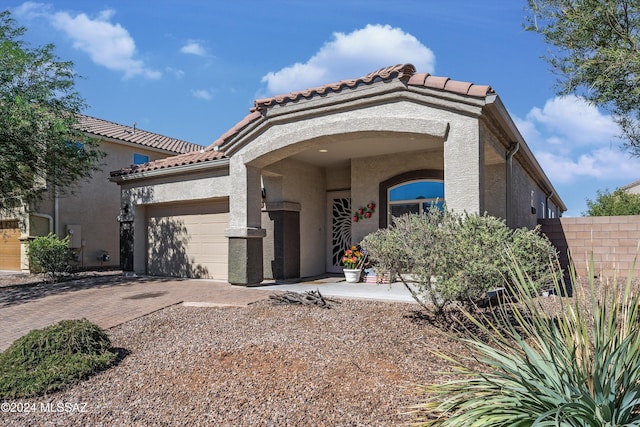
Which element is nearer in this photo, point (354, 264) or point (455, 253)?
point (455, 253)

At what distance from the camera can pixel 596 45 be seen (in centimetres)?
649

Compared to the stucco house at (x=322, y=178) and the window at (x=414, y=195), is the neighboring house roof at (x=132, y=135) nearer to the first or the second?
the stucco house at (x=322, y=178)

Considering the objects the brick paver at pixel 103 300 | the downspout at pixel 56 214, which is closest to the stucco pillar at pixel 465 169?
the brick paver at pixel 103 300

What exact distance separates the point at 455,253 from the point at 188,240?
34.2 ft

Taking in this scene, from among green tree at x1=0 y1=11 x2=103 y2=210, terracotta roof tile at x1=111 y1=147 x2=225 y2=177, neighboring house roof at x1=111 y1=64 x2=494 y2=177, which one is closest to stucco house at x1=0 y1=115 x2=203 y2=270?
green tree at x1=0 y1=11 x2=103 y2=210

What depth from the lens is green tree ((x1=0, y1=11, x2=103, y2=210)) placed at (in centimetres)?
1265

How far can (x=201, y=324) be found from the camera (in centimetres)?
688

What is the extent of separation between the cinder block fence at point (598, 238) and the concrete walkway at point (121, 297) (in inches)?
212

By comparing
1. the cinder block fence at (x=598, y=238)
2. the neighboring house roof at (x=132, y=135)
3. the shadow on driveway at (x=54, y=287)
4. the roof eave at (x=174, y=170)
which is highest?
the neighboring house roof at (x=132, y=135)

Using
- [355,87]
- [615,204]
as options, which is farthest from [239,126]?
[615,204]

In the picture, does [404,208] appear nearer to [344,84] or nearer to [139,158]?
[344,84]

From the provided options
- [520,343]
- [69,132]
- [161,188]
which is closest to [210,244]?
[161,188]

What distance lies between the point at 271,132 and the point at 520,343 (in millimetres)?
8679

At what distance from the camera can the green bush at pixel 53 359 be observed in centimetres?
463
